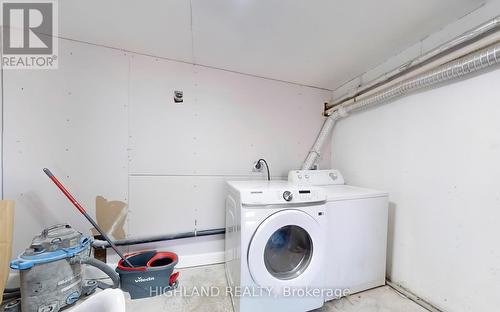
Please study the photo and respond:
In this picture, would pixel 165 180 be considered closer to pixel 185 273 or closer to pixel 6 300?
pixel 185 273

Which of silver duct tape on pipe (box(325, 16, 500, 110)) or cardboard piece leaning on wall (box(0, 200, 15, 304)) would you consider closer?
silver duct tape on pipe (box(325, 16, 500, 110))

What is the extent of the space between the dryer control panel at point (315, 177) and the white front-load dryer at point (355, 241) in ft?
1.46

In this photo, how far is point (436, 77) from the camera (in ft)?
4.38

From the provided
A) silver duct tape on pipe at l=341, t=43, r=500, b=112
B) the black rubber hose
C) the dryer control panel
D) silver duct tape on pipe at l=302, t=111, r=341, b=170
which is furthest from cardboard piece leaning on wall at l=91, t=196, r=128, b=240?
silver duct tape on pipe at l=341, t=43, r=500, b=112

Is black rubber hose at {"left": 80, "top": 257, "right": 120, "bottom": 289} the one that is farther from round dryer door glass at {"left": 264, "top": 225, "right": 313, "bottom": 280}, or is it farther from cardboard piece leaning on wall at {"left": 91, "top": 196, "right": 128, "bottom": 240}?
round dryer door glass at {"left": 264, "top": 225, "right": 313, "bottom": 280}

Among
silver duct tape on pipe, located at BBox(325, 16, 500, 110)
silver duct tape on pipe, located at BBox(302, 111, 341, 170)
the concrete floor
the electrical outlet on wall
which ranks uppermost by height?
silver duct tape on pipe, located at BBox(325, 16, 500, 110)

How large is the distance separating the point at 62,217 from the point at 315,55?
268 centimetres

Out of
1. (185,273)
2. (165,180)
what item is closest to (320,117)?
(165,180)

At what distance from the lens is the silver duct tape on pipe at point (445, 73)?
1.09 m

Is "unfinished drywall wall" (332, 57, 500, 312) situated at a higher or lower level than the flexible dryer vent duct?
lower

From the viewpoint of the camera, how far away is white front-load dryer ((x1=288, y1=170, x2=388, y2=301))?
148 cm

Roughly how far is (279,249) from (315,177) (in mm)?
960

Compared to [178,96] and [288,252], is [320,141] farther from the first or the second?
[178,96]

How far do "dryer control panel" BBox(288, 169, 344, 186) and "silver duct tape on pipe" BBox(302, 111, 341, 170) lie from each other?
22 cm
